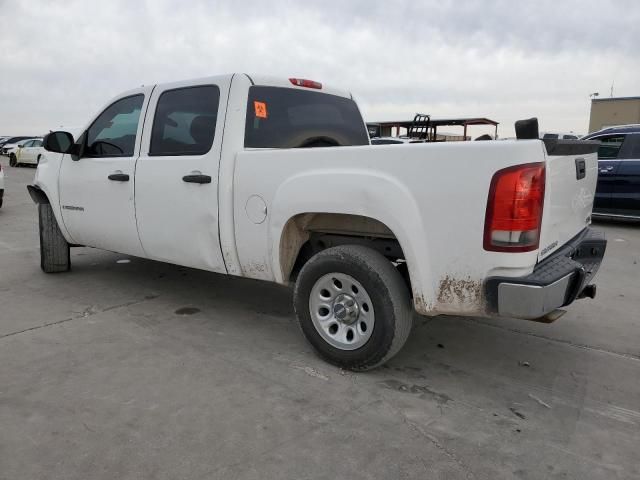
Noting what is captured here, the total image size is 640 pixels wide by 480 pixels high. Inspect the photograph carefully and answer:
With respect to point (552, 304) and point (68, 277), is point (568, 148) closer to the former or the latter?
point (552, 304)

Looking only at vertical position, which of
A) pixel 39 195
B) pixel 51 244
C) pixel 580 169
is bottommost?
pixel 51 244

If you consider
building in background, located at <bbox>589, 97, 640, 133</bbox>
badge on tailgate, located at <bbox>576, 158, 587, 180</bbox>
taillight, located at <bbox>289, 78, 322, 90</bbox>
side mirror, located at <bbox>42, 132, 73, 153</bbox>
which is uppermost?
building in background, located at <bbox>589, 97, 640, 133</bbox>

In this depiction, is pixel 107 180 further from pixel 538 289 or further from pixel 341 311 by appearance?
pixel 538 289

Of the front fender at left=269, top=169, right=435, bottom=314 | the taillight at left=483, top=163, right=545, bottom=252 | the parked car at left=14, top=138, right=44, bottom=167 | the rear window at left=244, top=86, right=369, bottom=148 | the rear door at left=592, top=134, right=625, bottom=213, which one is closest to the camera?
the taillight at left=483, top=163, right=545, bottom=252

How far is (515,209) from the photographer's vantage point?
2.59 meters

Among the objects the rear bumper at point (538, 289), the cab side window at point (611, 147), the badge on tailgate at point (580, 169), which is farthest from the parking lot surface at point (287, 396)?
the cab side window at point (611, 147)

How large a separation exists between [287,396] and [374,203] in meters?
1.22

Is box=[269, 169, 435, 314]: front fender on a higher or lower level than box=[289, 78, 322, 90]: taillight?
lower

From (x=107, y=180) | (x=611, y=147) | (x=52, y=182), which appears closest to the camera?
(x=107, y=180)

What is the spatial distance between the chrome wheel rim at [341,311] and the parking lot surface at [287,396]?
0.77 ft

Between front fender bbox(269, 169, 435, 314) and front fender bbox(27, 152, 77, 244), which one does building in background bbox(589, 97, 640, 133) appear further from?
front fender bbox(269, 169, 435, 314)

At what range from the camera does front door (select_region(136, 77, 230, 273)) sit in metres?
3.81

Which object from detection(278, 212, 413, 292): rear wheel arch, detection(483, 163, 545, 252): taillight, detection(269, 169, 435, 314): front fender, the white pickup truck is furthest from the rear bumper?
detection(278, 212, 413, 292): rear wheel arch

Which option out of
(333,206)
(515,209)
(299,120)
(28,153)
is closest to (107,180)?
(299,120)
